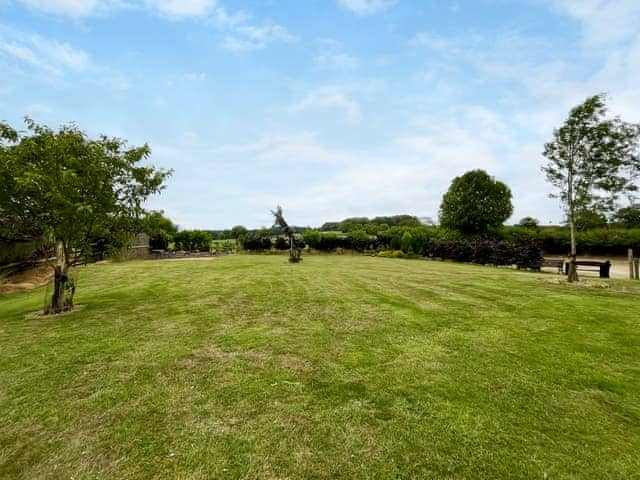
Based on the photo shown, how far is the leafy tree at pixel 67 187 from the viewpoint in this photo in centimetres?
572

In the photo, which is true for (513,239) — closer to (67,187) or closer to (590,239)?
(590,239)

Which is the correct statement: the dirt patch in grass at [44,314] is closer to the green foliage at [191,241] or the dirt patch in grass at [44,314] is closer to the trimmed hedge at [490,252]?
the trimmed hedge at [490,252]

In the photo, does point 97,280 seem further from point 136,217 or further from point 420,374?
point 420,374

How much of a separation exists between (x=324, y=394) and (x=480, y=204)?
86.4ft

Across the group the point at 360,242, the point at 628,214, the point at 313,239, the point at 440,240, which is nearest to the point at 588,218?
the point at 628,214

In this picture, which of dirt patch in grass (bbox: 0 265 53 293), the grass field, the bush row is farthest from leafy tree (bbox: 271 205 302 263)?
the grass field

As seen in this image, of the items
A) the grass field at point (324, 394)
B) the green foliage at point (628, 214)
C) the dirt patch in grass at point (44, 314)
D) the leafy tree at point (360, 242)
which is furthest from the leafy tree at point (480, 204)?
the dirt patch in grass at point (44, 314)

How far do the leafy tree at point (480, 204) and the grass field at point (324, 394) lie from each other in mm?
20428

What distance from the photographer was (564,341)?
14.1 feet

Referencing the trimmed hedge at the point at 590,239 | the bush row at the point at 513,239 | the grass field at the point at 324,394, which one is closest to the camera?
the grass field at the point at 324,394

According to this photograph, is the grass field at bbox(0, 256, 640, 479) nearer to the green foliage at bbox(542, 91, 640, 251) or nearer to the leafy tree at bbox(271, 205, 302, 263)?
the green foliage at bbox(542, 91, 640, 251)

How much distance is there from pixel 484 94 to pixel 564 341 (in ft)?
41.8

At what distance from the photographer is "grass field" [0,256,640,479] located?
2039 millimetres

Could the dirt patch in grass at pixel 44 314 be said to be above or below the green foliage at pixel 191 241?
below
